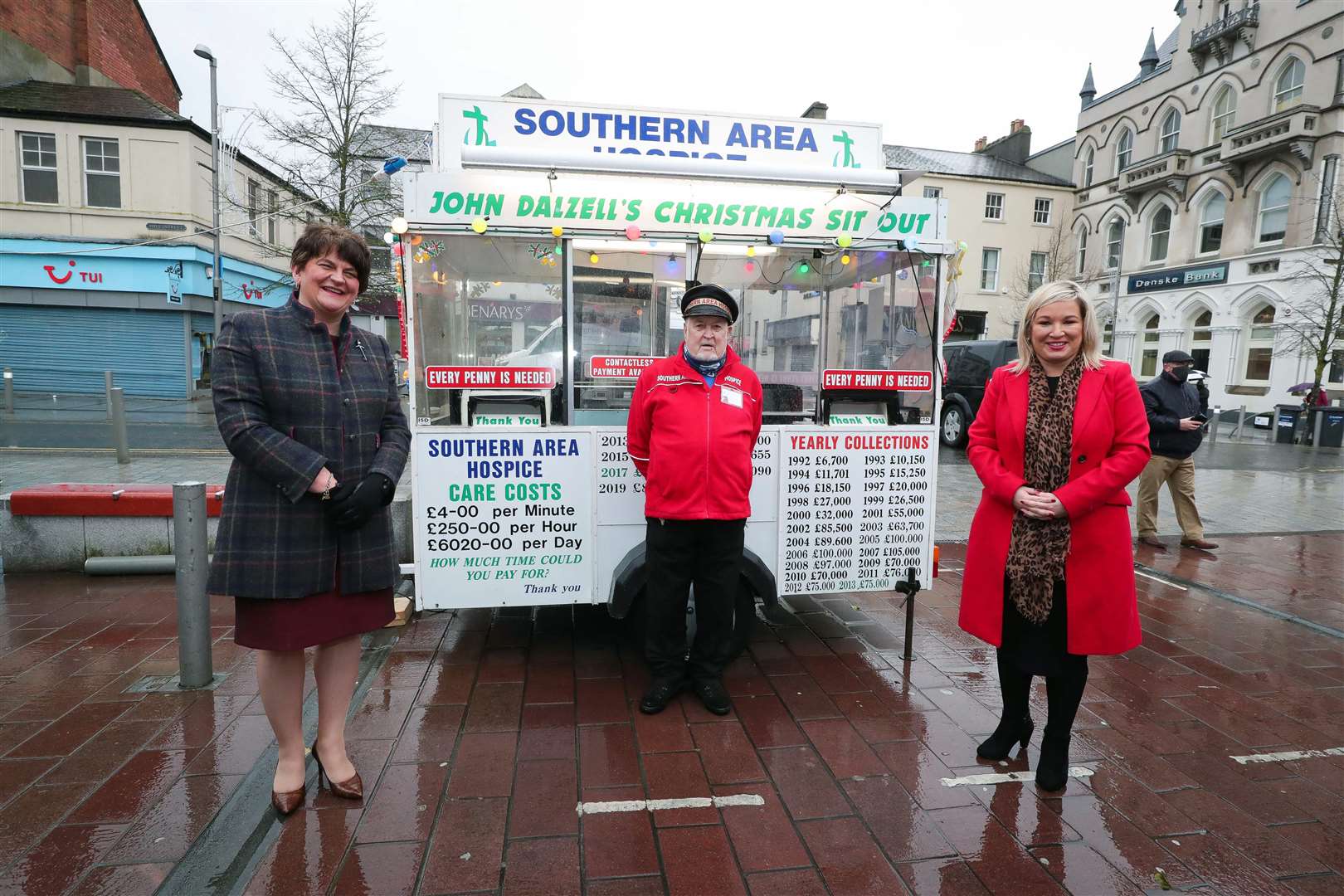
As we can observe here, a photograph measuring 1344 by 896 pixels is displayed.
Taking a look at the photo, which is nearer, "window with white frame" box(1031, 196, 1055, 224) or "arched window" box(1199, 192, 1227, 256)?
"arched window" box(1199, 192, 1227, 256)

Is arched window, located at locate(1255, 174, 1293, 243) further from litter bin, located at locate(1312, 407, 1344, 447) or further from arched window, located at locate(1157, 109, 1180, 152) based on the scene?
litter bin, located at locate(1312, 407, 1344, 447)

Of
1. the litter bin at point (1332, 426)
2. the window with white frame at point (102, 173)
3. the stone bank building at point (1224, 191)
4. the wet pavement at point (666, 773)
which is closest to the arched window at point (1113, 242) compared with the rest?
the stone bank building at point (1224, 191)

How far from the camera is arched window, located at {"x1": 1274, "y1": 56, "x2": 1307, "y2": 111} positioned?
21.4 m

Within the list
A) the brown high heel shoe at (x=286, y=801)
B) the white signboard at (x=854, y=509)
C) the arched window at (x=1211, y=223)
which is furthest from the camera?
the arched window at (x=1211, y=223)

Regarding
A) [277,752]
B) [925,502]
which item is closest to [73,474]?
[277,752]

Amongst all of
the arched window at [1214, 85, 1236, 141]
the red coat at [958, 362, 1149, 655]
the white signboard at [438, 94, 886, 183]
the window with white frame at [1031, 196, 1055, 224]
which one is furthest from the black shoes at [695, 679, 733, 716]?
A: the window with white frame at [1031, 196, 1055, 224]

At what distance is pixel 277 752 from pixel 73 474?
7443mm

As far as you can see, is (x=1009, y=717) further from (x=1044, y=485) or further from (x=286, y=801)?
(x=286, y=801)

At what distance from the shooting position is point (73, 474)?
26.9 ft

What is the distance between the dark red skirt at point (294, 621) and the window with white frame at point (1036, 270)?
30.8 m

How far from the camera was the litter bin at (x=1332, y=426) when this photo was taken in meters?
16.2

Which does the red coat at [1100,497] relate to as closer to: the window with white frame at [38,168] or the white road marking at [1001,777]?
the white road marking at [1001,777]

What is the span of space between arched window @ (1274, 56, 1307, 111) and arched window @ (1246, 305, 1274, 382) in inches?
240

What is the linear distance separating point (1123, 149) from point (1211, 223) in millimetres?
5688
